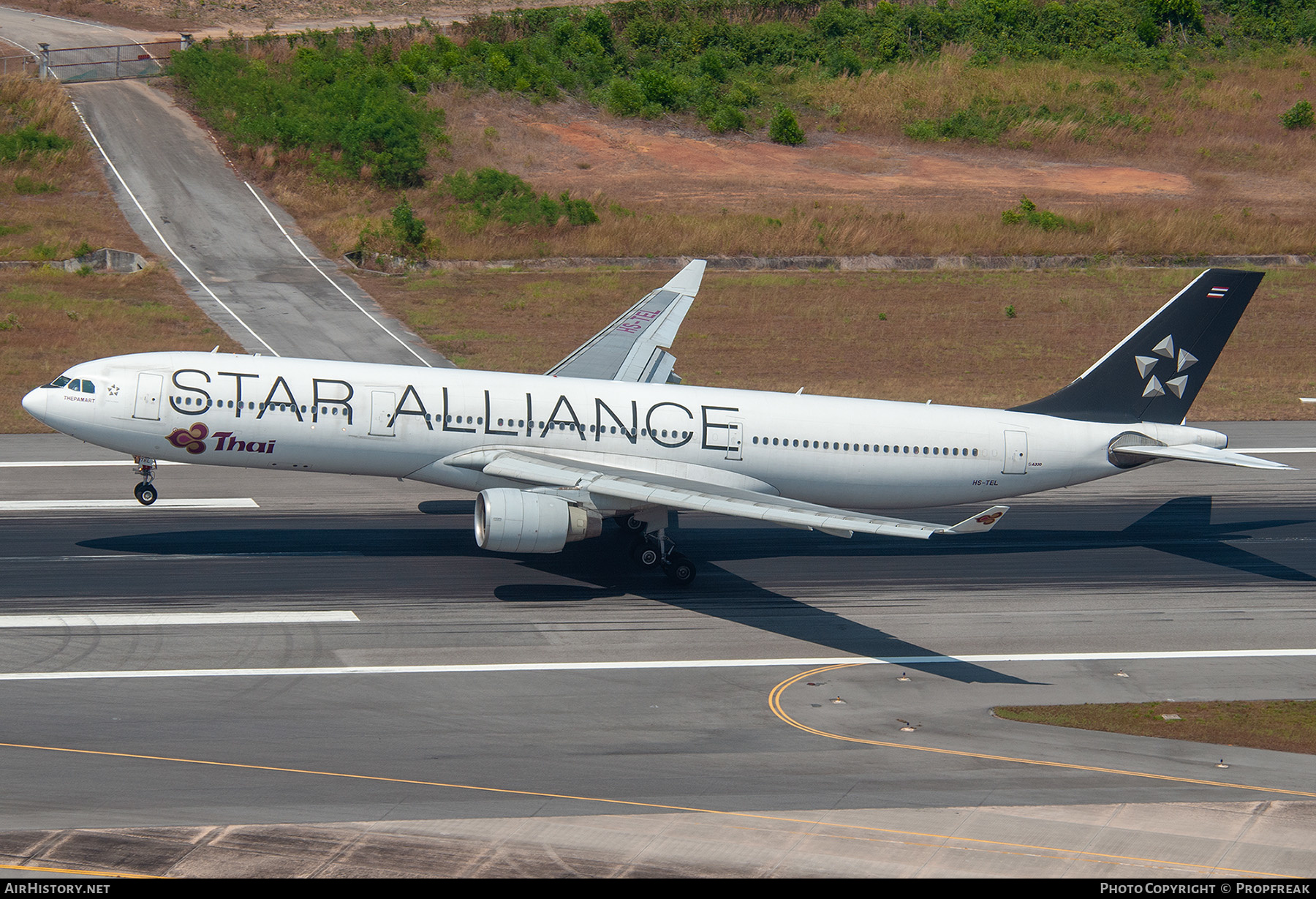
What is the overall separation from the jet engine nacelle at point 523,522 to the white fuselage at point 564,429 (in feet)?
10.3

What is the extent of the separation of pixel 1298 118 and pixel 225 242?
8345cm

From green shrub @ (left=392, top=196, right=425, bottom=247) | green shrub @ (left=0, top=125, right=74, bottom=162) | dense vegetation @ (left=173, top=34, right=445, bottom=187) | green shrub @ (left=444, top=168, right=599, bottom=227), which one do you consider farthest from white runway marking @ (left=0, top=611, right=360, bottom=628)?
green shrub @ (left=0, top=125, right=74, bottom=162)

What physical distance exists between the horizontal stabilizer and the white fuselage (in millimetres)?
720

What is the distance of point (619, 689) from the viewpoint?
2797 cm

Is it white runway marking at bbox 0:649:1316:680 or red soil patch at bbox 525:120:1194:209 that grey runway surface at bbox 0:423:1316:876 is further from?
red soil patch at bbox 525:120:1194:209

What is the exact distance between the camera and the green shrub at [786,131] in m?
96.9

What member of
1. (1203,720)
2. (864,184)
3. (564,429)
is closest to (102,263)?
(564,429)

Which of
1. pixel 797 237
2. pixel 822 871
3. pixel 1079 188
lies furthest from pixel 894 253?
pixel 822 871

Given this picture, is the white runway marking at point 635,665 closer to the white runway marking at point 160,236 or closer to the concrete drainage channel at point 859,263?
the white runway marking at point 160,236

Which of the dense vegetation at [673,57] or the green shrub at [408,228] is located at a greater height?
the dense vegetation at [673,57]

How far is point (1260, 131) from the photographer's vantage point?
3999 inches

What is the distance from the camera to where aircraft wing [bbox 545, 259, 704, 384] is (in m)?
42.7

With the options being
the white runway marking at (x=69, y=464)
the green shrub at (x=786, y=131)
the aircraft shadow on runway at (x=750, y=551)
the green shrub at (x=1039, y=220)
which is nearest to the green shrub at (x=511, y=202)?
the green shrub at (x=786, y=131)

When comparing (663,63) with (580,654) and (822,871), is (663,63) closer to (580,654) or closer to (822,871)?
(580,654)
